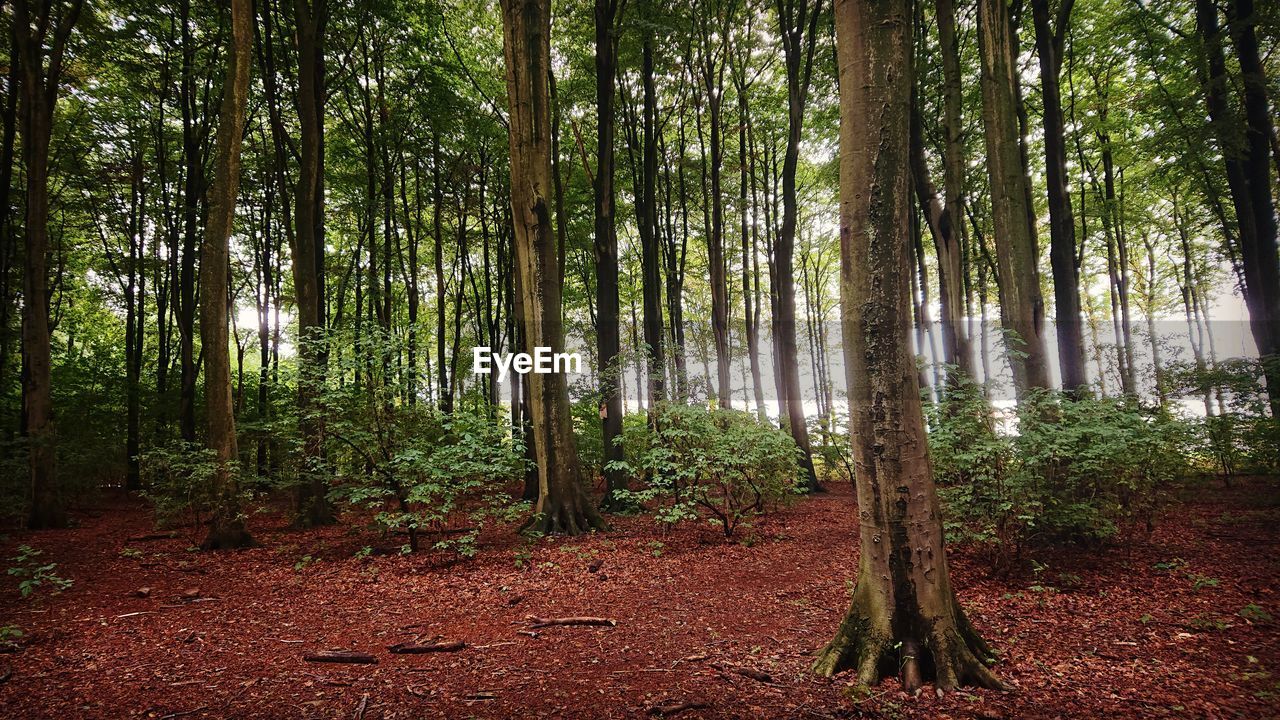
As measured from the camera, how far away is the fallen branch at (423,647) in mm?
4141

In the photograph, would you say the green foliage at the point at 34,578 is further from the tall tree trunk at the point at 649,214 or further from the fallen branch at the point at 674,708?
the tall tree trunk at the point at 649,214

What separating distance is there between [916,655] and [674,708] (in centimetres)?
150

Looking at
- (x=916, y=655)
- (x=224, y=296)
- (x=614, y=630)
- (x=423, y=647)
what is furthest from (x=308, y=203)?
(x=916, y=655)

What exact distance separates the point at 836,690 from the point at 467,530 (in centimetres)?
671

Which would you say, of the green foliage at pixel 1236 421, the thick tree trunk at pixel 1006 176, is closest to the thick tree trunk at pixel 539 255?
the thick tree trunk at pixel 1006 176

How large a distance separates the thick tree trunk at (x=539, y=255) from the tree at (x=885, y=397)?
5.37 m

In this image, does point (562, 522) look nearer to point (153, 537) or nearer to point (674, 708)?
point (674, 708)

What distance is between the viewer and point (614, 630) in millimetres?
4559

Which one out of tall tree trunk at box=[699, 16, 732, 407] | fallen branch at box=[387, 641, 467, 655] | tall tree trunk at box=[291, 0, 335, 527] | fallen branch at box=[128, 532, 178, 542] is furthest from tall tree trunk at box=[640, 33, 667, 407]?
fallen branch at box=[128, 532, 178, 542]

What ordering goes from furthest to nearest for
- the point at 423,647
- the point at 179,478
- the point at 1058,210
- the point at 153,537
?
the point at 1058,210 < the point at 153,537 < the point at 179,478 < the point at 423,647

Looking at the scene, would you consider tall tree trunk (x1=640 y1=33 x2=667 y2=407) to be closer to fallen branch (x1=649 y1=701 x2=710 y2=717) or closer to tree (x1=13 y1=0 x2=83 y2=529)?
fallen branch (x1=649 y1=701 x2=710 y2=717)

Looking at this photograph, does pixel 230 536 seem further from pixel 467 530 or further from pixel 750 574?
pixel 750 574

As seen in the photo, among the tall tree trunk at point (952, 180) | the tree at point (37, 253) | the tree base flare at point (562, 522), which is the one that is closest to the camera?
the tree base flare at point (562, 522)

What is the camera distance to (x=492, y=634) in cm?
455
